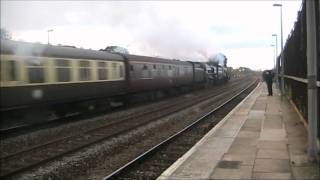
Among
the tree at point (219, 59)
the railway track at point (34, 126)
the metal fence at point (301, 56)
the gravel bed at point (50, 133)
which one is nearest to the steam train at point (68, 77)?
the railway track at point (34, 126)

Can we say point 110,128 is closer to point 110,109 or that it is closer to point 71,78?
point 71,78

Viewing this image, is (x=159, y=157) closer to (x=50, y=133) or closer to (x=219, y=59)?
(x=50, y=133)

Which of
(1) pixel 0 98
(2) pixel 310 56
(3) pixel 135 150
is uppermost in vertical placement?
(2) pixel 310 56

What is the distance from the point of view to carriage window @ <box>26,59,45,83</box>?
49.9ft

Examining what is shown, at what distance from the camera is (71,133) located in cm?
1523

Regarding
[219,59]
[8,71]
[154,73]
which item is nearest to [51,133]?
[8,71]

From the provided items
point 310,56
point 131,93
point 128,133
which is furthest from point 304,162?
point 131,93

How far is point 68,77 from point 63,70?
0.46 m

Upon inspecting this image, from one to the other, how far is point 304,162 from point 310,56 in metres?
1.75

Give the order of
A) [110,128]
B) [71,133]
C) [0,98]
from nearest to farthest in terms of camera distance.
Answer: [0,98] → [71,133] → [110,128]

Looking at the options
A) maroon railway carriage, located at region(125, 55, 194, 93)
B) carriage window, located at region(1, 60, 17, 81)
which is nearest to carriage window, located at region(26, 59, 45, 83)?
carriage window, located at region(1, 60, 17, 81)

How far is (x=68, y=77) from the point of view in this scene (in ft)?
Result: 59.3

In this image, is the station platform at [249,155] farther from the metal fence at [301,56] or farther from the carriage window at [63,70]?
the carriage window at [63,70]

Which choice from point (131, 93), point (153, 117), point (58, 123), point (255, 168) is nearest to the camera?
point (255, 168)
